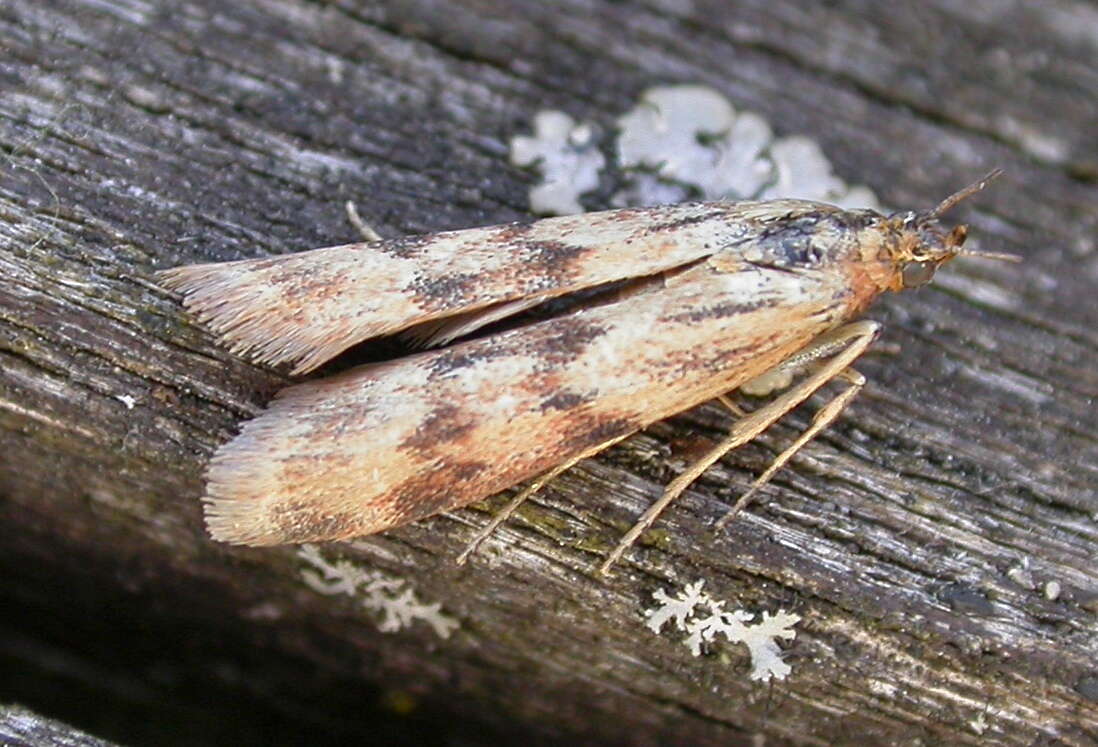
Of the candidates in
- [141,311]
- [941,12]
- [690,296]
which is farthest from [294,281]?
[941,12]

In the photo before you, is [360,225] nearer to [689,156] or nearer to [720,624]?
[689,156]

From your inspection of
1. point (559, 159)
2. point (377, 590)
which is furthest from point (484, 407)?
point (559, 159)

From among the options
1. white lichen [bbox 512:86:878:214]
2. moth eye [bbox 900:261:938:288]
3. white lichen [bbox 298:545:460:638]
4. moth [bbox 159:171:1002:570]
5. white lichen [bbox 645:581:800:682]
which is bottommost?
white lichen [bbox 298:545:460:638]

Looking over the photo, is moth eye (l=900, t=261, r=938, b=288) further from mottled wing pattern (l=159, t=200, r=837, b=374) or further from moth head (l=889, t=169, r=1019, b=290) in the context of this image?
mottled wing pattern (l=159, t=200, r=837, b=374)

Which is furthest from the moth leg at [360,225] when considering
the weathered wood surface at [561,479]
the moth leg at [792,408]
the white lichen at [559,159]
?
the moth leg at [792,408]

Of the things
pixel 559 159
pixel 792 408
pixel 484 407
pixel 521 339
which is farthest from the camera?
pixel 559 159

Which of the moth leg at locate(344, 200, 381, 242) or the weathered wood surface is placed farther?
the moth leg at locate(344, 200, 381, 242)

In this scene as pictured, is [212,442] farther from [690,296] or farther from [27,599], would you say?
[690,296]

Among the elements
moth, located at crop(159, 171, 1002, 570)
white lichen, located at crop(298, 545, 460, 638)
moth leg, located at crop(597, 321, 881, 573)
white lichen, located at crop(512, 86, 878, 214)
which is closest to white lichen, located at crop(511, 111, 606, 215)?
white lichen, located at crop(512, 86, 878, 214)
